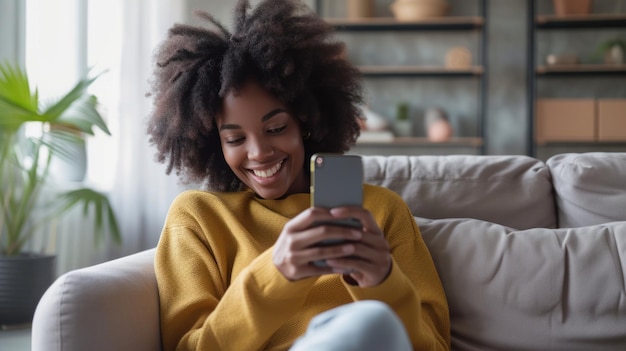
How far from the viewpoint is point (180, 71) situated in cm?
146

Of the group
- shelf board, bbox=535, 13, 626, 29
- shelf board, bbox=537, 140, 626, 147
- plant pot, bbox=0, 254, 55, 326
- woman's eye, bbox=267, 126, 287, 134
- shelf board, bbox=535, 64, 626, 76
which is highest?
shelf board, bbox=535, 13, 626, 29

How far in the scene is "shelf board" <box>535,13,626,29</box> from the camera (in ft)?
13.9

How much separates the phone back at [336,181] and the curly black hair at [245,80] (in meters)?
0.33

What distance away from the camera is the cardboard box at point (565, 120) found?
4.25 m

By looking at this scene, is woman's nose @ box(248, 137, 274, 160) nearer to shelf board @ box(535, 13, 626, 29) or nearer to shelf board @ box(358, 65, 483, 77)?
shelf board @ box(358, 65, 483, 77)

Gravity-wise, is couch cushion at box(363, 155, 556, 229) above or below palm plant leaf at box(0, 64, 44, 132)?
below

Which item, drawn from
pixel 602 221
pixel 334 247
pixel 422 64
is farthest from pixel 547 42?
pixel 334 247

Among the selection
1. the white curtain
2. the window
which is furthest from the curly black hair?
the white curtain

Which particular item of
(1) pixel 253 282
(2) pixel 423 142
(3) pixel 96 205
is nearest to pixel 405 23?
(2) pixel 423 142

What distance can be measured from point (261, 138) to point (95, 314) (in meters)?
0.41

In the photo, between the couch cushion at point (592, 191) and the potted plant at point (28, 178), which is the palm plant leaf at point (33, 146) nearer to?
the potted plant at point (28, 178)

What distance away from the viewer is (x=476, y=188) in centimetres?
170

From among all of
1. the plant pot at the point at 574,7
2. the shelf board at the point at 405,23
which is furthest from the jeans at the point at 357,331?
the plant pot at the point at 574,7

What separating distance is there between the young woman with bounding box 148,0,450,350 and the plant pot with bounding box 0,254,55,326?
5.51 feet
